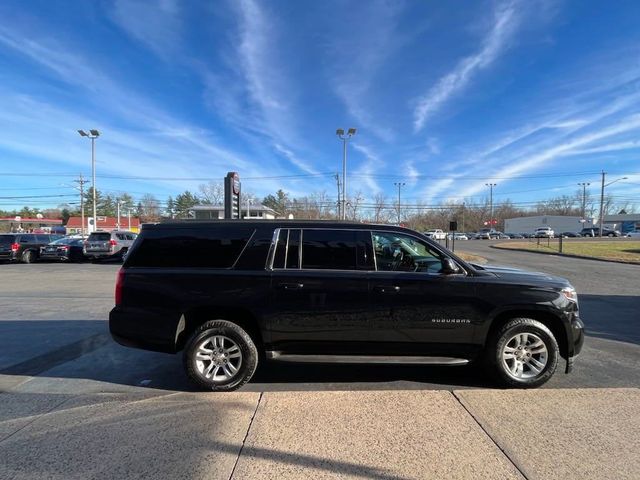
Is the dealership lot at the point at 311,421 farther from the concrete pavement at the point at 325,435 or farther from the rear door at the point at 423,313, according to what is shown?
the rear door at the point at 423,313

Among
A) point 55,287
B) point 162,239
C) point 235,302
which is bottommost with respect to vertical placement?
point 55,287

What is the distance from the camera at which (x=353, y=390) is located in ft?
14.5

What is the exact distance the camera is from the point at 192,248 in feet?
15.2

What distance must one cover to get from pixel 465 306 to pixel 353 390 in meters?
1.53

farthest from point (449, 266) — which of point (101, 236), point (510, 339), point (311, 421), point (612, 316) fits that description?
point (101, 236)

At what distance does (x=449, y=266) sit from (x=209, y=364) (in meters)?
2.87

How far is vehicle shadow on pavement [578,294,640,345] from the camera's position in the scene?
686 cm

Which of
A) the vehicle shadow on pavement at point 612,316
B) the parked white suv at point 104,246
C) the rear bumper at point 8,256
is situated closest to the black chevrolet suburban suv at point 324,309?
the vehicle shadow on pavement at point 612,316

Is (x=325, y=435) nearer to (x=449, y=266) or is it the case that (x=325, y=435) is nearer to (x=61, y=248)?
(x=449, y=266)

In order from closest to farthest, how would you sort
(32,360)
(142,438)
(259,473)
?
(259,473) → (142,438) → (32,360)

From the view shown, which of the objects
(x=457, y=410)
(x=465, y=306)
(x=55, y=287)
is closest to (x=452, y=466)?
(x=457, y=410)

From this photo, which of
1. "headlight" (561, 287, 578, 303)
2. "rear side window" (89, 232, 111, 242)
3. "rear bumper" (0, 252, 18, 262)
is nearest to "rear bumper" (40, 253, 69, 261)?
"rear bumper" (0, 252, 18, 262)

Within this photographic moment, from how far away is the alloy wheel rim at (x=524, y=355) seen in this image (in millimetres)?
4469

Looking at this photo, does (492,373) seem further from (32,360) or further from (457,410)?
(32,360)
